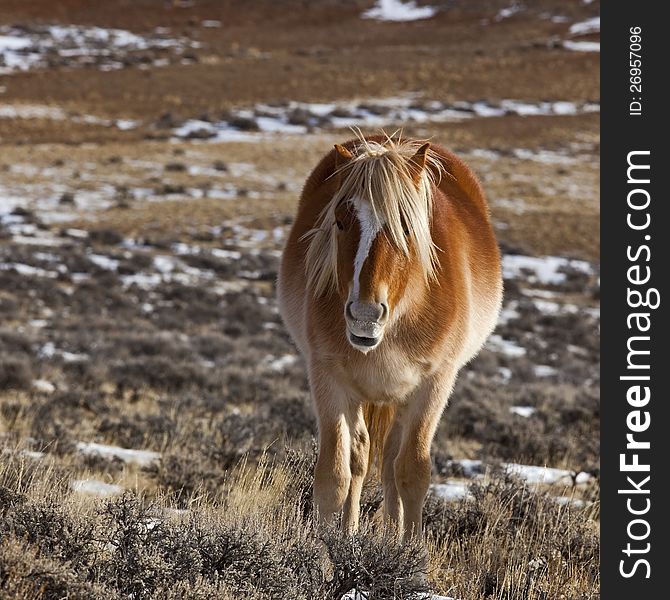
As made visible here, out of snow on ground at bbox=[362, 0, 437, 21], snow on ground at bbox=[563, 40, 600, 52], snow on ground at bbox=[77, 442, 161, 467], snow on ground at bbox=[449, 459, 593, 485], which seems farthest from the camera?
snow on ground at bbox=[362, 0, 437, 21]

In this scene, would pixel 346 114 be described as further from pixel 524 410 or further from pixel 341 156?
pixel 341 156

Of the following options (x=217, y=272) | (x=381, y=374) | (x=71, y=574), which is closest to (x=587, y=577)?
(x=381, y=374)

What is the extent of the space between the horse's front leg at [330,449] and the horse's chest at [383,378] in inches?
4.3

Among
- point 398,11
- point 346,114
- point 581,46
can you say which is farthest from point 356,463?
point 398,11

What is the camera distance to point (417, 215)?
3957 millimetres

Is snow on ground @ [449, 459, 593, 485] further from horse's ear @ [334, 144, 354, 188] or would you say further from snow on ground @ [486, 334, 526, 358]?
snow on ground @ [486, 334, 526, 358]

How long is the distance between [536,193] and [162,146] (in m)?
14.4

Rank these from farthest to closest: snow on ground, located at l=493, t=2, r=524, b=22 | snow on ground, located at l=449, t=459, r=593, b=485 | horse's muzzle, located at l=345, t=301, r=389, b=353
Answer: snow on ground, located at l=493, t=2, r=524, b=22
snow on ground, located at l=449, t=459, r=593, b=485
horse's muzzle, located at l=345, t=301, r=389, b=353

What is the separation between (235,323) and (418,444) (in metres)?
11.6

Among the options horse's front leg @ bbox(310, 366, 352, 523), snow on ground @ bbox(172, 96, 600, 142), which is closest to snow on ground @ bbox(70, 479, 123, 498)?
horse's front leg @ bbox(310, 366, 352, 523)

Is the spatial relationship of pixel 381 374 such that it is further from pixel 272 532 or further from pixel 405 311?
pixel 272 532

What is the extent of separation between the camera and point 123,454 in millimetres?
6539

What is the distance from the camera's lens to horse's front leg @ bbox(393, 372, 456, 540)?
4.33 m

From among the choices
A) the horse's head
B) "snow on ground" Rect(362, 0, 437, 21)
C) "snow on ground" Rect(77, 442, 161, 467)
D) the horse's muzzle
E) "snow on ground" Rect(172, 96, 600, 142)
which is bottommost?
"snow on ground" Rect(172, 96, 600, 142)
